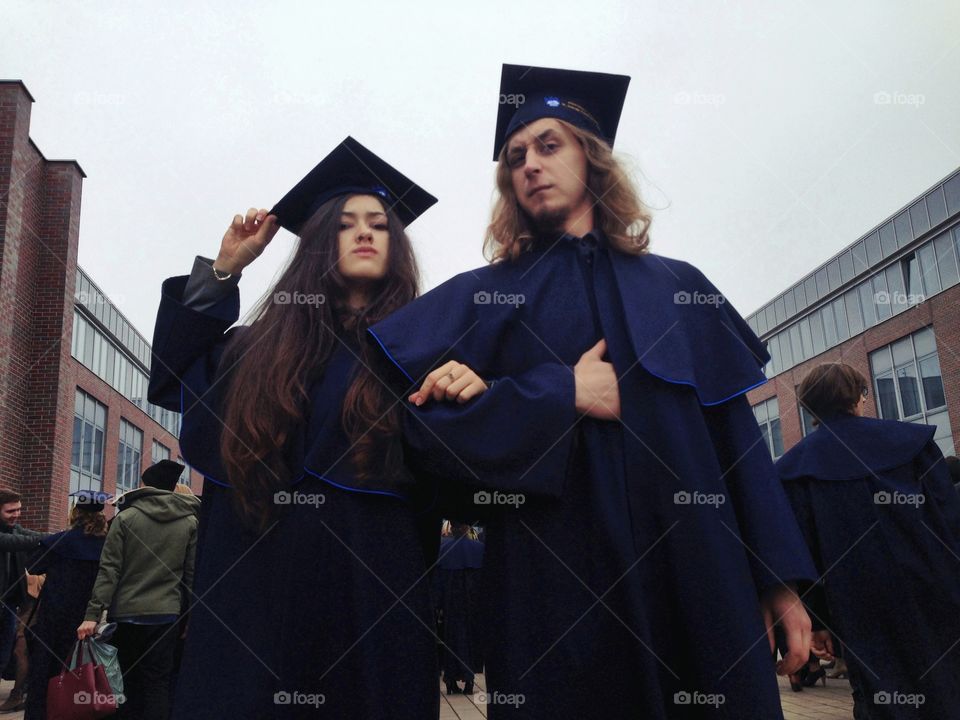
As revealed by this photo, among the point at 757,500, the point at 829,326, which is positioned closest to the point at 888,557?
the point at 757,500

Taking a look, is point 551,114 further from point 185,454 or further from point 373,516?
point 185,454

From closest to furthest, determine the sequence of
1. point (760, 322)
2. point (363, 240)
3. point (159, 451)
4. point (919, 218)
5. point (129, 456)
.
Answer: point (363, 240) → point (919, 218) → point (129, 456) → point (159, 451) → point (760, 322)

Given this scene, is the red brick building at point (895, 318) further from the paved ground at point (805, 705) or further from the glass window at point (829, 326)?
the paved ground at point (805, 705)

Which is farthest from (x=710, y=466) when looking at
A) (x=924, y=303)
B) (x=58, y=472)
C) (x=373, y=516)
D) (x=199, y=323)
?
(x=924, y=303)

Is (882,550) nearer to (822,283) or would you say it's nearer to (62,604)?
(62,604)

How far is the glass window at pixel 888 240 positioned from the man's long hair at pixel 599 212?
32.0 m

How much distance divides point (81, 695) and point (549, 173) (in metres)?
4.45

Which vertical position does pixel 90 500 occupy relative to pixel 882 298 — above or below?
below

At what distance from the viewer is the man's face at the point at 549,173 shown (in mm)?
2248

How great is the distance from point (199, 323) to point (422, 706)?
1.18m

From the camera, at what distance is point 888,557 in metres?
4.29

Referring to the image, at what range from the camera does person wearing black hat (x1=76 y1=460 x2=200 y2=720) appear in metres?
5.61

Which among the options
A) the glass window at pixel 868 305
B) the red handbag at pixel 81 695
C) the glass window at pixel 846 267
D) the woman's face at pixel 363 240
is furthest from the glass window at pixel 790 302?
the woman's face at pixel 363 240

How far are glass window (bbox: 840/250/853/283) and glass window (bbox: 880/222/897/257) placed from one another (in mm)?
2454
